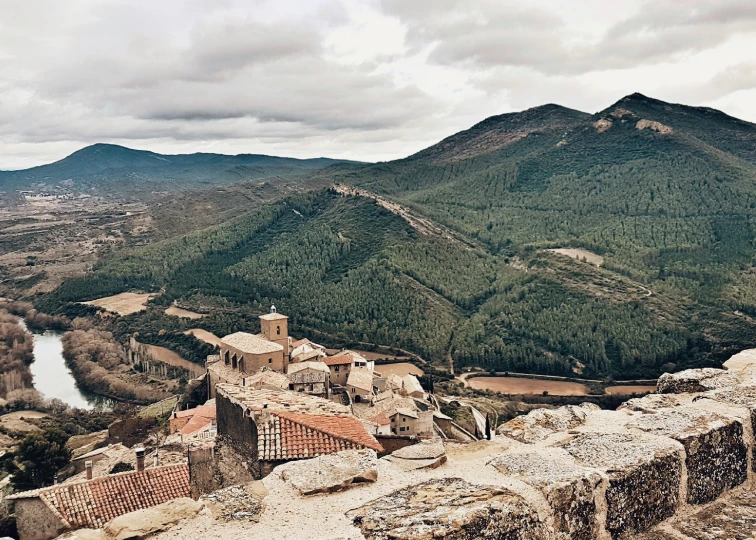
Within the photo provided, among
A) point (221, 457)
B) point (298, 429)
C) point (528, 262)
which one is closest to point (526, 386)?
point (528, 262)

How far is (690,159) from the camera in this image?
12662cm

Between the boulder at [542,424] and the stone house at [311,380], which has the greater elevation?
the boulder at [542,424]

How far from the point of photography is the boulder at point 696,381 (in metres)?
5.55

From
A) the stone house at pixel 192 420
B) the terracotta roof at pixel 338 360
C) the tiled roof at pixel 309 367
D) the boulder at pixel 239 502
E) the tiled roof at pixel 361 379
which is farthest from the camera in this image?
the terracotta roof at pixel 338 360

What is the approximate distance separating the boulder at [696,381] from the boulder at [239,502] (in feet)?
14.1

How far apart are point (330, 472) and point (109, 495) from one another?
10.4 meters

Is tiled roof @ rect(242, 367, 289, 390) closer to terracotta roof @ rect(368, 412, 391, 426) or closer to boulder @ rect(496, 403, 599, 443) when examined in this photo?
terracotta roof @ rect(368, 412, 391, 426)

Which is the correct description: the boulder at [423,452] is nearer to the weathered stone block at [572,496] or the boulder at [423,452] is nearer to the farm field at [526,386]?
the weathered stone block at [572,496]

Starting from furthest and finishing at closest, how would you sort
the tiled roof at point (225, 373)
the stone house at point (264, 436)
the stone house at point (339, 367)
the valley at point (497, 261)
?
the valley at point (497, 261) → the stone house at point (339, 367) → the tiled roof at point (225, 373) → the stone house at point (264, 436)

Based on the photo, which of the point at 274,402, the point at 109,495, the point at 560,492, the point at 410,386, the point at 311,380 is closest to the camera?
the point at 560,492

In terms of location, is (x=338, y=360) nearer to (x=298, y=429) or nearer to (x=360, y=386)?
(x=360, y=386)

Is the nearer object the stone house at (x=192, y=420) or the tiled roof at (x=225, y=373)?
the stone house at (x=192, y=420)

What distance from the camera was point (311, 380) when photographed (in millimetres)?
33125

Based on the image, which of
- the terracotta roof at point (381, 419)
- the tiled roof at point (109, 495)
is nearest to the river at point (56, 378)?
the terracotta roof at point (381, 419)
